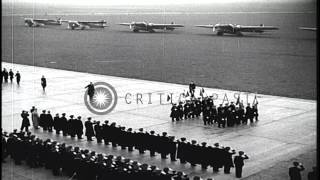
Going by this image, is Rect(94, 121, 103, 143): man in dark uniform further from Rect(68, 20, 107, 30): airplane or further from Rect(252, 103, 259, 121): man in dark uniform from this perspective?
Rect(68, 20, 107, 30): airplane

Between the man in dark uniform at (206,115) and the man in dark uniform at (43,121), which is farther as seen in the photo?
the man in dark uniform at (206,115)

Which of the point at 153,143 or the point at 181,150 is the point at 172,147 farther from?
the point at 153,143

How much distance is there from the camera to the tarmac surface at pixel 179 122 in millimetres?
14656

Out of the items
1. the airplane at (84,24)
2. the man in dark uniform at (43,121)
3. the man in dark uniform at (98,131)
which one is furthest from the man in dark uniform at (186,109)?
the airplane at (84,24)

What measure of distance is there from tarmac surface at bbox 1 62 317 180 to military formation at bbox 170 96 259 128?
1.26ft

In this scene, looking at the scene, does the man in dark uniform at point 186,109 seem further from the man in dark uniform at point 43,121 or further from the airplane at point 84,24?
the airplane at point 84,24

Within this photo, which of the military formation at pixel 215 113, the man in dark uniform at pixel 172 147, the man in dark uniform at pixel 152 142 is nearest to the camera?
the man in dark uniform at pixel 172 147

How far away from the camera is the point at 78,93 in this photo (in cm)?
2855

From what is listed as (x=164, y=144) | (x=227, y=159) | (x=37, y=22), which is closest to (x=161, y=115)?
(x=164, y=144)

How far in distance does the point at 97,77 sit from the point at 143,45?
2415 centimetres

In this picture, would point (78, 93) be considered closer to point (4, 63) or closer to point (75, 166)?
point (75, 166)

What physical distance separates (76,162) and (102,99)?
14270mm

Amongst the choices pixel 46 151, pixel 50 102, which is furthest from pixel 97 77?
pixel 46 151

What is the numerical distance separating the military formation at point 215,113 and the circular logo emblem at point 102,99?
171 inches
